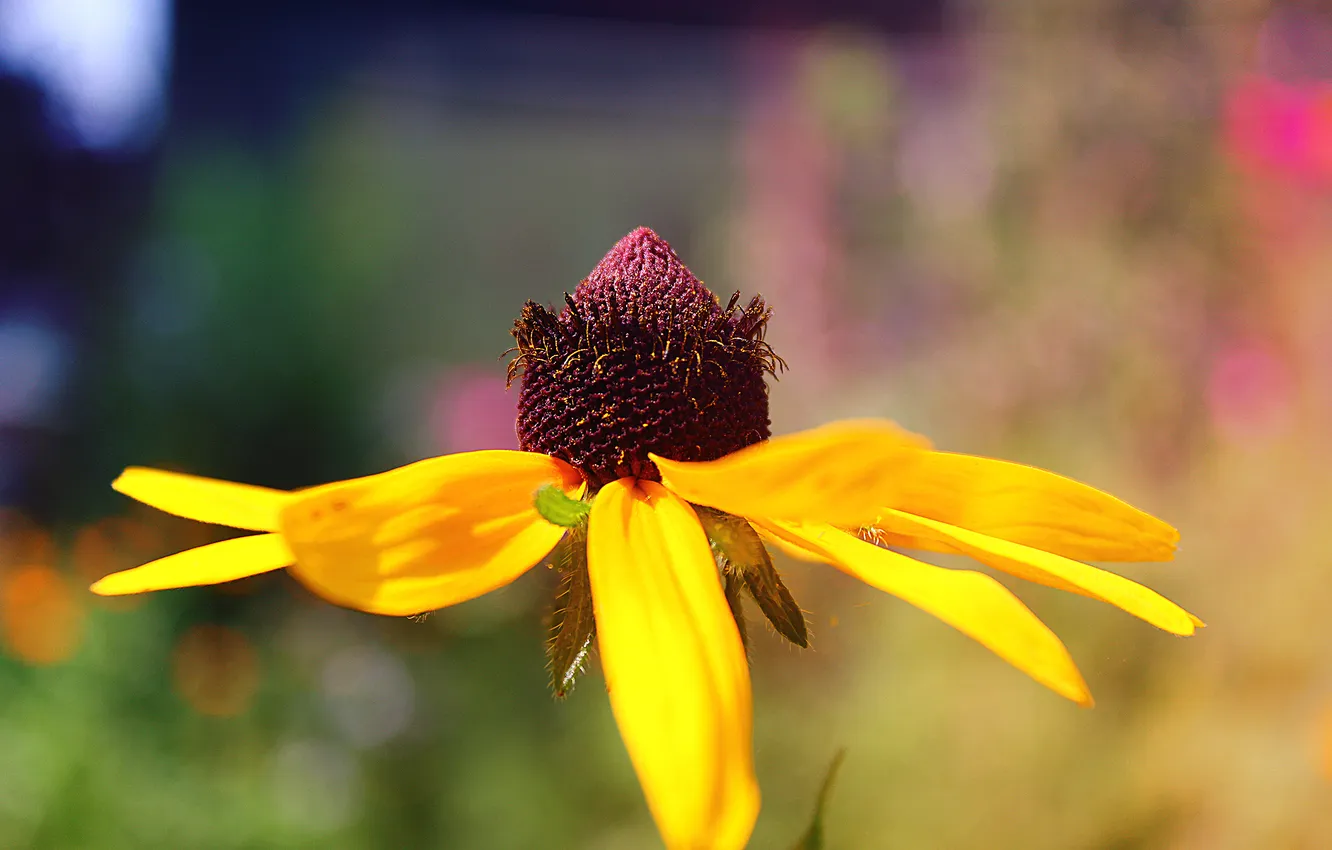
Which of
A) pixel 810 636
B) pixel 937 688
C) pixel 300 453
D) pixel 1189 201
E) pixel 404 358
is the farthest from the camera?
pixel 404 358

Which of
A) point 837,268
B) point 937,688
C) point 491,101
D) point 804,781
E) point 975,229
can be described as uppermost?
point 491,101

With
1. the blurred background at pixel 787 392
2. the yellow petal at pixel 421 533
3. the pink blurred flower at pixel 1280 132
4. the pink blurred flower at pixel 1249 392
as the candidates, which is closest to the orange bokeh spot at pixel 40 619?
the blurred background at pixel 787 392

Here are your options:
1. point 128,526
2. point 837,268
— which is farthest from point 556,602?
point 837,268

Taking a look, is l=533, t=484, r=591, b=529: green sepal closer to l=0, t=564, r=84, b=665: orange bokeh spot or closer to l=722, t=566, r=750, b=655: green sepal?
l=722, t=566, r=750, b=655: green sepal

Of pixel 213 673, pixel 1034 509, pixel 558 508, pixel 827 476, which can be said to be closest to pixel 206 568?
pixel 558 508

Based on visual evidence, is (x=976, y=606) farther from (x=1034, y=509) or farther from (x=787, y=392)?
(x=787, y=392)

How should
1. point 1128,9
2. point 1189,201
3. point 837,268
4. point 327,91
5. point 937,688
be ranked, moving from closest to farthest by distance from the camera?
point 937,688 < point 1189,201 < point 1128,9 < point 837,268 < point 327,91

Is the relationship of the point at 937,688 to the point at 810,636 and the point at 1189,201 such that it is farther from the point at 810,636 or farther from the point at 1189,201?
the point at 810,636
